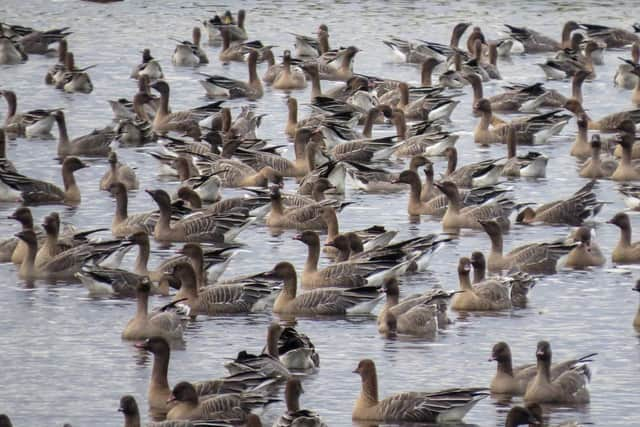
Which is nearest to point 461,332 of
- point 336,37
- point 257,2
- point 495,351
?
point 495,351

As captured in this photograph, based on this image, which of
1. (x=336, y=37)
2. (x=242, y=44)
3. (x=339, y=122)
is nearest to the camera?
(x=339, y=122)

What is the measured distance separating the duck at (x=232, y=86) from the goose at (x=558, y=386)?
68.2ft

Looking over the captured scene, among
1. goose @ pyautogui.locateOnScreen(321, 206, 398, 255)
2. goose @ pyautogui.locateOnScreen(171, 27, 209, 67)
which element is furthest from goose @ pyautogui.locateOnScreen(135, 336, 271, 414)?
goose @ pyautogui.locateOnScreen(171, 27, 209, 67)

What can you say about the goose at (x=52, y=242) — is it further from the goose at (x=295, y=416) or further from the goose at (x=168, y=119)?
the goose at (x=168, y=119)

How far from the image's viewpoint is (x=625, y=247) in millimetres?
21672

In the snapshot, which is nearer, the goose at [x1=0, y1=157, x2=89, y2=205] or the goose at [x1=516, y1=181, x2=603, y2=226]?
the goose at [x1=516, y1=181, x2=603, y2=226]

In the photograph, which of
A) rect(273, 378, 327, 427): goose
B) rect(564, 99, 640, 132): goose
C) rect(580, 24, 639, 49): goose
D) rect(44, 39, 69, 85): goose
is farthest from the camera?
rect(580, 24, 639, 49): goose

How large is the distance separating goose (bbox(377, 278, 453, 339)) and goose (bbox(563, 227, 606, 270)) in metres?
3.33

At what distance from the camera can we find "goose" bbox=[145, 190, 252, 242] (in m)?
23.0

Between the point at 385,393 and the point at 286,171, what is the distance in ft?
39.5

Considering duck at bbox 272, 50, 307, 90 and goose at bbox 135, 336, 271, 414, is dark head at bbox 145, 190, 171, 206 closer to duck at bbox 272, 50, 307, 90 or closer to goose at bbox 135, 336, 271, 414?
goose at bbox 135, 336, 271, 414

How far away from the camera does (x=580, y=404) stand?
15.8m

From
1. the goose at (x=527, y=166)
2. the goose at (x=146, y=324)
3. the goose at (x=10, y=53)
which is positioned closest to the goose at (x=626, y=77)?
the goose at (x=527, y=166)

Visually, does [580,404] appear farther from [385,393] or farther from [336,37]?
[336,37]
